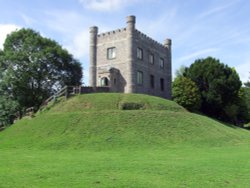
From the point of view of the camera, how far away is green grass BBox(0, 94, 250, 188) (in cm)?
1161

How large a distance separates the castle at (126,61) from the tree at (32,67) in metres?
4.37

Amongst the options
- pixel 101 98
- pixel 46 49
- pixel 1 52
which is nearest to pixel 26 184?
pixel 101 98

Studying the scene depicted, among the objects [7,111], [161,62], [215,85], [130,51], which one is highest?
[161,62]

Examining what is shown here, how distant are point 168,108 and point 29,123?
14822 millimetres

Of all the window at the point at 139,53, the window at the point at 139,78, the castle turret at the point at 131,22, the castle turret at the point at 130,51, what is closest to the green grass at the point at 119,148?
the castle turret at the point at 130,51

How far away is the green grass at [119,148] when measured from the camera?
1161 cm

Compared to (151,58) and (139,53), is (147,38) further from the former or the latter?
(139,53)

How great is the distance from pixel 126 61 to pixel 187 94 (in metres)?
9.39

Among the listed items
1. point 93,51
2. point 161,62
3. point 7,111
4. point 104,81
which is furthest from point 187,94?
point 7,111

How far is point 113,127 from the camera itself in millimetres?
28938

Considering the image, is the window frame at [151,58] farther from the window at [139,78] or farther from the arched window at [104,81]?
the arched window at [104,81]

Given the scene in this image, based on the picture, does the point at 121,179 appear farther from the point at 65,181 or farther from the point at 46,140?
the point at 46,140

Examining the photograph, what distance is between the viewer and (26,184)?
10.5 m

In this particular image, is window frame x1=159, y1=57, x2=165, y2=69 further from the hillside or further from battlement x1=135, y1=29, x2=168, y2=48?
the hillside
